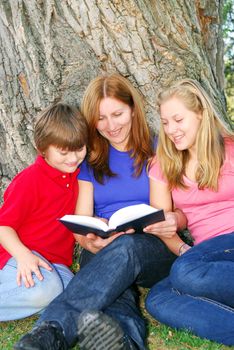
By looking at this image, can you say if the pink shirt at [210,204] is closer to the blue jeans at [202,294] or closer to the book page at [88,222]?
the blue jeans at [202,294]

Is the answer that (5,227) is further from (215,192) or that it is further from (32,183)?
(215,192)

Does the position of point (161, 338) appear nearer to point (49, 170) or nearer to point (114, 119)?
point (49, 170)

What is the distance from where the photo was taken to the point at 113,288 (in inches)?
124

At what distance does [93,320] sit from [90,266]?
494 millimetres

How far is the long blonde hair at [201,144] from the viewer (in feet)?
11.7

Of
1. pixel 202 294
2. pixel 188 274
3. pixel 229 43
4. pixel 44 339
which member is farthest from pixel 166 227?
pixel 229 43

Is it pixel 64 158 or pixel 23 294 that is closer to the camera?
pixel 23 294

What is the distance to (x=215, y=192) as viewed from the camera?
3.61 meters

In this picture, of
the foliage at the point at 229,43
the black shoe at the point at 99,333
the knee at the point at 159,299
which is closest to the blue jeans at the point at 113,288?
the knee at the point at 159,299

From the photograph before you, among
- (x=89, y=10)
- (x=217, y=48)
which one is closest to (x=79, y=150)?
(x=89, y=10)

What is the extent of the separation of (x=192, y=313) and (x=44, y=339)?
2.87 feet

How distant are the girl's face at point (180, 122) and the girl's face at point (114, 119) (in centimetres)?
31

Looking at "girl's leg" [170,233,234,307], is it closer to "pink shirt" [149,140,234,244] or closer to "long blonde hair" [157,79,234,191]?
"pink shirt" [149,140,234,244]

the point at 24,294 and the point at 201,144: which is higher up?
the point at 201,144
